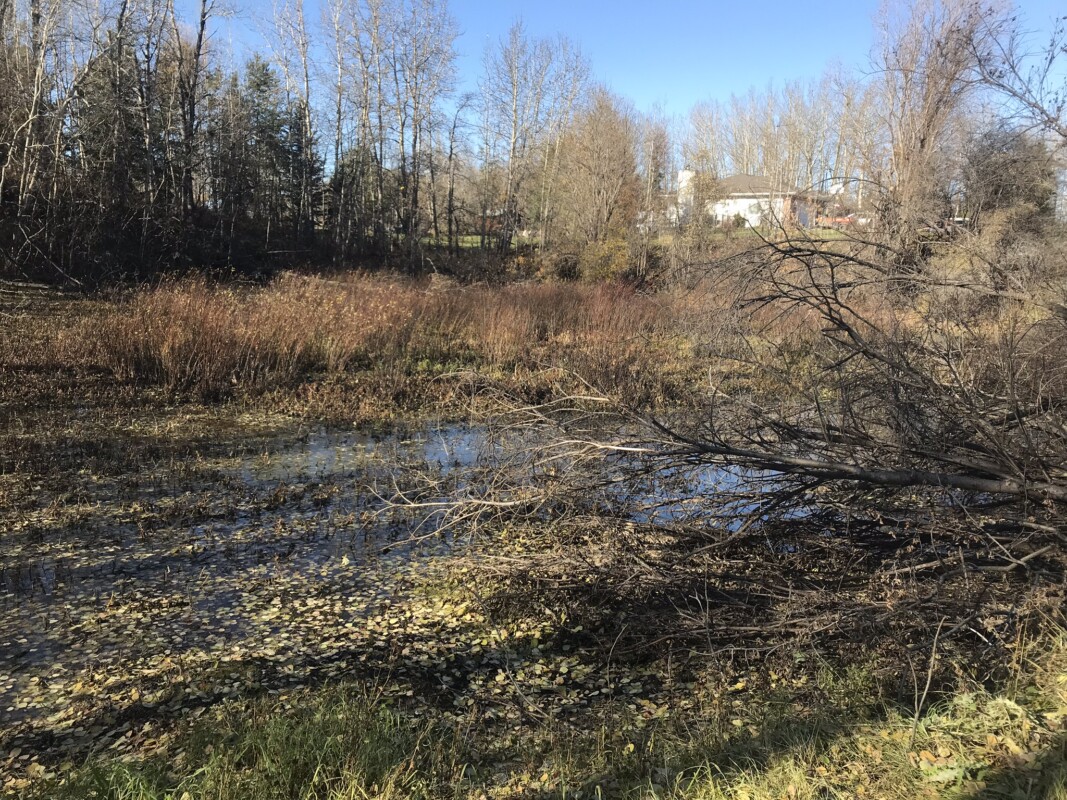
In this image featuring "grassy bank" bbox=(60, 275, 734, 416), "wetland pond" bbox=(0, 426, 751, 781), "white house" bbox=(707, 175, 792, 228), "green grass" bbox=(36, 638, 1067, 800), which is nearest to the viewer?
"green grass" bbox=(36, 638, 1067, 800)

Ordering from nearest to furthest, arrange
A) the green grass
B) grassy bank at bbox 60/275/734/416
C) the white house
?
the green grass, the white house, grassy bank at bbox 60/275/734/416

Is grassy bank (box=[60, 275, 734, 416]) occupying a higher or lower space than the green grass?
higher

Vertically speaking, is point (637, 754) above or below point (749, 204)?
below

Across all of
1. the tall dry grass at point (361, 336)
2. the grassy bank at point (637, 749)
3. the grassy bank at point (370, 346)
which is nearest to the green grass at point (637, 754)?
the grassy bank at point (637, 749)

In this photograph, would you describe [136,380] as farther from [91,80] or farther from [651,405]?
[91,80]

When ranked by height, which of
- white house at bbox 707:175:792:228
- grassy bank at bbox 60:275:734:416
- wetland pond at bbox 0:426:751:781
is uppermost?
white house at bbox 707:175:792:228

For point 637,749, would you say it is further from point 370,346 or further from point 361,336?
point 370,346

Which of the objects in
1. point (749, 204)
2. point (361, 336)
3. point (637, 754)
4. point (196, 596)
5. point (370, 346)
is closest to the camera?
point (637, 754)

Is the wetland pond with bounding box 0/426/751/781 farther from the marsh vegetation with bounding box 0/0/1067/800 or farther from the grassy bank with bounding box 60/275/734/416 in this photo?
the grassy bank with bounding box 60/275/734/416

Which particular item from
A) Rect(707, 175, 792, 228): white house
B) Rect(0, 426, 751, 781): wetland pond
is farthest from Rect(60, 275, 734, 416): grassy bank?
Rect(0, 426, 751, 781): wetland pond

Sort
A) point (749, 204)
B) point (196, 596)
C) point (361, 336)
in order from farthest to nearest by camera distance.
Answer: point (361, 336)
point (749, 204)
point (196, 596)

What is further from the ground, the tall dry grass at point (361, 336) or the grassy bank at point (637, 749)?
the tall dry grass at point (361, 336)

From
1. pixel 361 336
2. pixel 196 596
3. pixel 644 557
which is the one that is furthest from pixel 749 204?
pixel 361 336

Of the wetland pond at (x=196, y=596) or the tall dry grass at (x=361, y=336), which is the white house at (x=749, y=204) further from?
the tall dry grass at (x=361, y=336)
